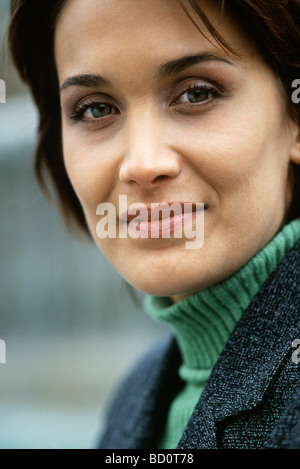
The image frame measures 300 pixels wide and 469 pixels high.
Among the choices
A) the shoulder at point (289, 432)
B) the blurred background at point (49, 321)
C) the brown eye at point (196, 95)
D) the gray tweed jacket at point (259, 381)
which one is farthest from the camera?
the blurred background at point (49, 321)

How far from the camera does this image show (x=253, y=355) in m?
1.10

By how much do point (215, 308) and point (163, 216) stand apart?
229mm

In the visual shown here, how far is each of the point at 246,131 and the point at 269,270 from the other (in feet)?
0.86

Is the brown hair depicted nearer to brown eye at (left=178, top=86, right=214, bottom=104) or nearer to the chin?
brown eye at (left=178, top=86, right=214, bottom=104)

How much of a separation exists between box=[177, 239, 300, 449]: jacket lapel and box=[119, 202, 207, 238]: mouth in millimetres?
186

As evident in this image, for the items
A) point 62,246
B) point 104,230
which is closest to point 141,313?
point 62,246

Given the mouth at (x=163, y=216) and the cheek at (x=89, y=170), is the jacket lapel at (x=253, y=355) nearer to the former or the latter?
the mouth at (x=163, y=216)

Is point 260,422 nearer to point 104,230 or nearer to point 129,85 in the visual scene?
point 104,230

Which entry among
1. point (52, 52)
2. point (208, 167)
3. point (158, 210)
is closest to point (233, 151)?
point (208, 167)

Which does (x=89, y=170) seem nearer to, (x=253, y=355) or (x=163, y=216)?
(x=163, y=216)

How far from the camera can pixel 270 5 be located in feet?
3.53

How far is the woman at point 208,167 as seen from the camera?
106 cm

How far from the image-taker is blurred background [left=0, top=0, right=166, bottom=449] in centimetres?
357

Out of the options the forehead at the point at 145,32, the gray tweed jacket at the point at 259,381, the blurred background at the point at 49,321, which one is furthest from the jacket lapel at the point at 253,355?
the blurred background at the point at 49,321
